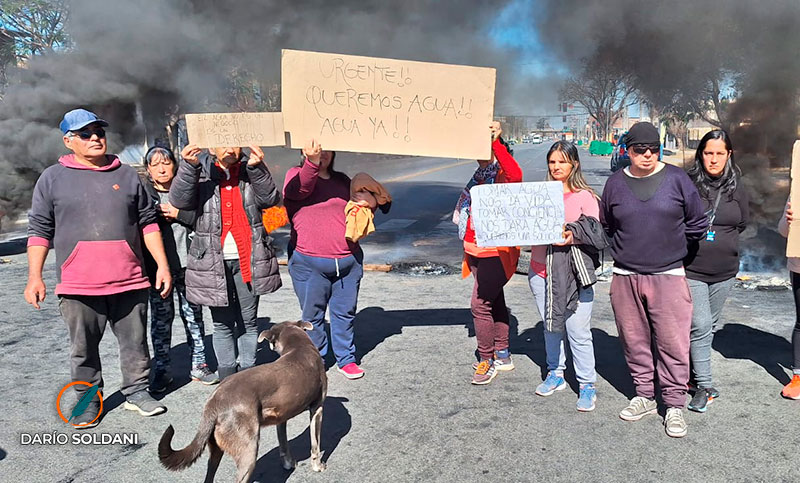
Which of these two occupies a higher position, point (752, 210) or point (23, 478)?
point (752, 210)

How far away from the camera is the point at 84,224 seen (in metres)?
3.14

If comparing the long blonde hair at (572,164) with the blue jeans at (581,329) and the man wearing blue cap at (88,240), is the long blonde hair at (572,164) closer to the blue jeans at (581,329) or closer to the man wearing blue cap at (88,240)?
the blue jeans at (581,329)

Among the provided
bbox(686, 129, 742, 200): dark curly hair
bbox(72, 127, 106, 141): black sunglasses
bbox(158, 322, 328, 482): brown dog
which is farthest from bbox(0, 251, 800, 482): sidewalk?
bbox(72, 127, 106, 141): black sunglasses

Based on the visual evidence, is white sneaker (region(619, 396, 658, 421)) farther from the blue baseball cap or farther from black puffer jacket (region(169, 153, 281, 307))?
the blue baseball cap

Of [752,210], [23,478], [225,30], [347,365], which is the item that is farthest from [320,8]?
[23,478]

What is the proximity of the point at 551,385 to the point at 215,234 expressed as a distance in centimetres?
218

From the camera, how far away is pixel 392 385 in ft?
12.9

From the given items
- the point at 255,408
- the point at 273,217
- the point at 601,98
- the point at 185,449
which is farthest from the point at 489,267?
the point at 601,98

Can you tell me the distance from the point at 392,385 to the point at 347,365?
13.6 inches

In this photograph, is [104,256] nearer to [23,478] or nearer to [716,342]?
[23,478]

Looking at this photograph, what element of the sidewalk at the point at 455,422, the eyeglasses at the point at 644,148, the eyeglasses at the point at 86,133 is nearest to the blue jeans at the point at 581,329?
the sidewalk at the point at 455,422

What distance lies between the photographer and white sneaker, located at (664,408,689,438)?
3.13m

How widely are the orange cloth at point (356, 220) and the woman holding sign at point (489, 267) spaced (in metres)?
0.57

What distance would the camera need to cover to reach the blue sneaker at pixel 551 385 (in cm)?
371
